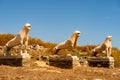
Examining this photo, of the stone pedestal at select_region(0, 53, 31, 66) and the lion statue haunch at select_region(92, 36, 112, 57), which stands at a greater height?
the lion statue haunch at select_region(92, 36, 112, 57)

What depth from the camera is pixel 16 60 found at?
50.7 feet

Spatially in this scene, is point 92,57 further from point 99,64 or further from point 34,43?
point 34,43

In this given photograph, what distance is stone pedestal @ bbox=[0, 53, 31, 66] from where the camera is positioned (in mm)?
15258

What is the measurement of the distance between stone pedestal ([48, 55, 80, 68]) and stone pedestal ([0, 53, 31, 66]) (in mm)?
2352

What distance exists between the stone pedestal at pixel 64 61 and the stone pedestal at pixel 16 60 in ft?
7.72

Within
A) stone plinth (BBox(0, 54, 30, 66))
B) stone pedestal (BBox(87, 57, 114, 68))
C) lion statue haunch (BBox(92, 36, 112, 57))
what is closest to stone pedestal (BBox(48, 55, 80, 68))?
stone pedestal (BBox(87, 57, 114, 68))

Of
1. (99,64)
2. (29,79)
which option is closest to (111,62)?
(99,64)

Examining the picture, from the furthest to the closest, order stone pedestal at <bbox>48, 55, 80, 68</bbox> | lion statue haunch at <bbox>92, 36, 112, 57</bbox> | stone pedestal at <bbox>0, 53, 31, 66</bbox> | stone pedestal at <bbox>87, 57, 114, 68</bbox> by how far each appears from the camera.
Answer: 1. lion statue haunch at <bbox>92, 36, 112, 57</bbox>
2. stone pedestal at <bbox>87, 57, 114, 68</bbox>
3. stone pedestal at <bbox>48, 55, 80, 68</bbox>
4. stone pedestal at <bbox>0, 53, 31, 66</bbox>

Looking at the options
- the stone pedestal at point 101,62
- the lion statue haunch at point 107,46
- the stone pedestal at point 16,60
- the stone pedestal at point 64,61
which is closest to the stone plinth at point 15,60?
the stone pedestal at point 16,60

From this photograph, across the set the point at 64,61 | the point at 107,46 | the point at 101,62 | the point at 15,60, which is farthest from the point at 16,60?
the point at 107,46

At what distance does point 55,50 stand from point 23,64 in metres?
3.80

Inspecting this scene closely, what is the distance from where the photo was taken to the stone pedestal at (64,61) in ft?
55.2

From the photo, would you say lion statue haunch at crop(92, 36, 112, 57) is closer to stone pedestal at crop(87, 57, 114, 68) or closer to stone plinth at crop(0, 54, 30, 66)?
stone pedestal at crop(87, 57, 114, 68)

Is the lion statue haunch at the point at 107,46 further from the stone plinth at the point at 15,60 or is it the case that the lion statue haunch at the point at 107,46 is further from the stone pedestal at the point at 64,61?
the stone plinth at the point at 15,60
